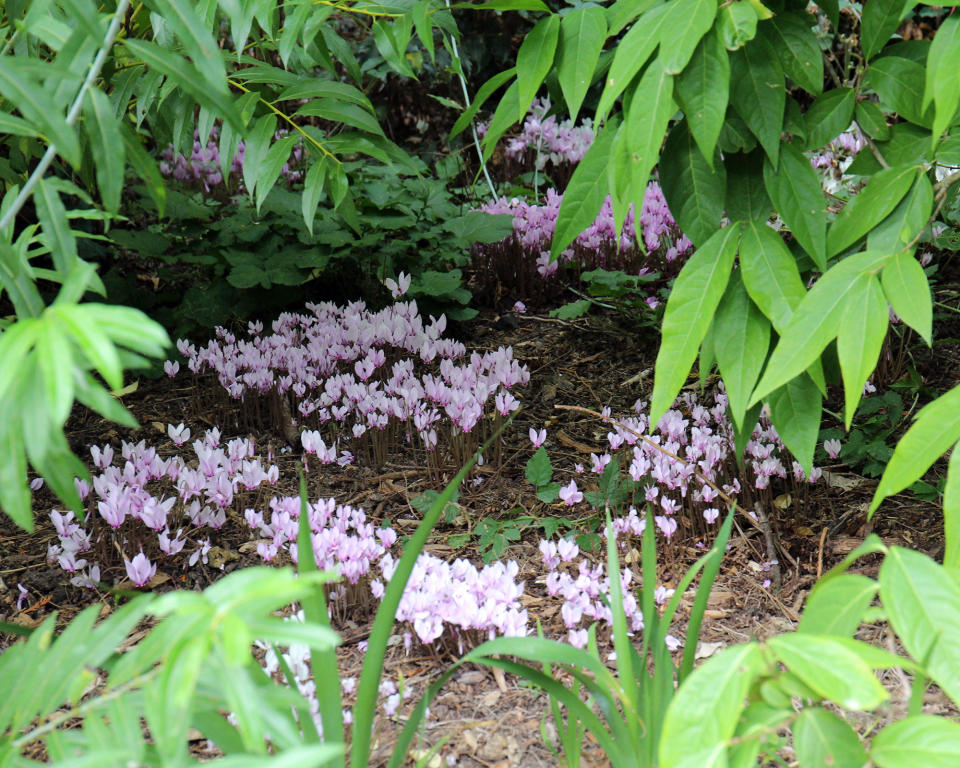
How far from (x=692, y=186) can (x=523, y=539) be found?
139 centimetres

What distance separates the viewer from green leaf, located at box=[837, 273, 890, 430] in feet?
5.10

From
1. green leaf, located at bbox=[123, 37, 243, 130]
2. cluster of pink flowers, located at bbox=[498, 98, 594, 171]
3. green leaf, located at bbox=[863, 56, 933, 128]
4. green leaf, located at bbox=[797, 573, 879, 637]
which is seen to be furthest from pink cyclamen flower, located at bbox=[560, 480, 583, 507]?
cluster of pink flowers, located at bbox=[498, 98, 594, 171]

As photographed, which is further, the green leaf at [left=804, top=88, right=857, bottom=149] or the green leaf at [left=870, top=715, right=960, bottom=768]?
the green leaf at [left=804, top=88, right=857, bottom=149]

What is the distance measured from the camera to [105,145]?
4.23 feet

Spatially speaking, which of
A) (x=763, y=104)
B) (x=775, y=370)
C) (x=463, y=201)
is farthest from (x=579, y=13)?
(x=463, y=201)

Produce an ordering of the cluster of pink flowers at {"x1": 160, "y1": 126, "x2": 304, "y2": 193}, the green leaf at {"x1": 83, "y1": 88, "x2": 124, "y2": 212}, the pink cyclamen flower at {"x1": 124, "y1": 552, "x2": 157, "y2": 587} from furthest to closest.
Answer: the cluster of pink flowers at {"x1": 160, "y1": 126, "x2": 304, "y2": 193} < the pink cyclamen flower at {"x1": 124, "y1": 552, "x2": 157, "y2": 587} < the green leaf at {"x1": 83, "y1": 88, "x2": 124, "y2": 212}

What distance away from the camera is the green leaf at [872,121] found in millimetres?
1970

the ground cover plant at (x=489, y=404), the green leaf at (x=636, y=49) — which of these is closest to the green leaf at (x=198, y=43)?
the ground cover plant at (x=489, y=404)

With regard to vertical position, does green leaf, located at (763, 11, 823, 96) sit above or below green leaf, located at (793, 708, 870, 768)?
above

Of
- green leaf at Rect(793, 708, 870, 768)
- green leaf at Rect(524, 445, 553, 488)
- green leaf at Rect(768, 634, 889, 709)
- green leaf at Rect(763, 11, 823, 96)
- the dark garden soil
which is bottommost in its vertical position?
the dark garden soil

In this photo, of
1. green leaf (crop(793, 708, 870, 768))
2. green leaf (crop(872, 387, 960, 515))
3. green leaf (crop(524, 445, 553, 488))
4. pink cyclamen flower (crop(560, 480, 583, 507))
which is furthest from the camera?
green leaf (crop(524, 445, 553, 488))

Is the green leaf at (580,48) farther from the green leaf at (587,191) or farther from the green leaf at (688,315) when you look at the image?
the green leaf at (688,315)

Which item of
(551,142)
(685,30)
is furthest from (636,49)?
(551,142)

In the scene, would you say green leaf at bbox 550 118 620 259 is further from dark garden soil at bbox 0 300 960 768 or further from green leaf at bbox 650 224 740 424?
dark garden soil at bbox 0 300 960 768
